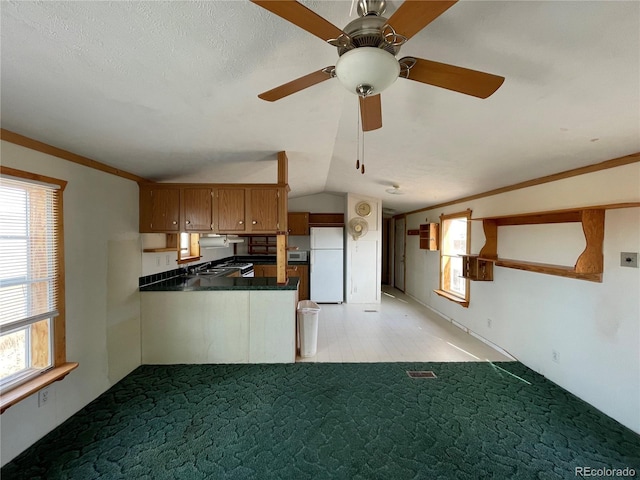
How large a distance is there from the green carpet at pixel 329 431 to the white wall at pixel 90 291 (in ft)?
0.48

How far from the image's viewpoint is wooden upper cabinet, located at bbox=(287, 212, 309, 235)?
6.67 m

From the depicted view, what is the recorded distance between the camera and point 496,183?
348cm

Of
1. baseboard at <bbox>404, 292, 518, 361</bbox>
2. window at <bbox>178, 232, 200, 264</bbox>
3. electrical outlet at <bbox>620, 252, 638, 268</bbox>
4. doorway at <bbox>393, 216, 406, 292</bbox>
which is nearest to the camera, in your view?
electrical outlet at <bbox>620, 252, 638, 268</bbox>

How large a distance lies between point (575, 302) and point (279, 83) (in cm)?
314

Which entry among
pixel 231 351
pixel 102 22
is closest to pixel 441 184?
pixel 231 351

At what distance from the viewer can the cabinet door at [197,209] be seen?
3.27 metres

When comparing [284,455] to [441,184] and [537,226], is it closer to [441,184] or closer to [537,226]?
[537,226]

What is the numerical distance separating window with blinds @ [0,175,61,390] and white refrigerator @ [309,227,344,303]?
4579mm

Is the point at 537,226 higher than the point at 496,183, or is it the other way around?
the point at 496,183

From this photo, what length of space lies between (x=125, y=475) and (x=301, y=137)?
282cm

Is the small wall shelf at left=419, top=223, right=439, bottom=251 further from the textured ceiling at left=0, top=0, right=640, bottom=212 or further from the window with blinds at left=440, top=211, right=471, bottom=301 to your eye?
the textured ceiling at left=0, top=0, right=640, bottom=212

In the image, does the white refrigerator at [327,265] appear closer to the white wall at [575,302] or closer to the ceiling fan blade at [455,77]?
the white wall at [575,302]

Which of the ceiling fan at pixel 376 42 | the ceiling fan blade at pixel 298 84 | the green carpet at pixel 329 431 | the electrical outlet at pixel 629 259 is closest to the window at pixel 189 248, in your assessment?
the green carpet at pixel 329 431

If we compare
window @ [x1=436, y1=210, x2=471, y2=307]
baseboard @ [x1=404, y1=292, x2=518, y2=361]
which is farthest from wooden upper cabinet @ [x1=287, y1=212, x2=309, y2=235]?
baseboard @ [x1=404, y1=292, x2=518, y2=361]
